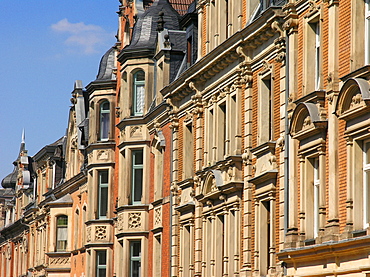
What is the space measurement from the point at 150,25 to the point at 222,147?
451 inches

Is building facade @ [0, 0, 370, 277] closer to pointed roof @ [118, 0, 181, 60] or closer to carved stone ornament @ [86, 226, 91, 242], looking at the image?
pointed roof @ [118, 0, 181, 60]

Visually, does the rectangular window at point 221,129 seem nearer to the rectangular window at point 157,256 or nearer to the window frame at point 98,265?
the rectangular window at point 157,256

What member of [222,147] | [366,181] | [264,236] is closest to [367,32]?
[366,181]

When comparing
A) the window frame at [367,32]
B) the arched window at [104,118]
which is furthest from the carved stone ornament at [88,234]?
the window frame at [367,32]

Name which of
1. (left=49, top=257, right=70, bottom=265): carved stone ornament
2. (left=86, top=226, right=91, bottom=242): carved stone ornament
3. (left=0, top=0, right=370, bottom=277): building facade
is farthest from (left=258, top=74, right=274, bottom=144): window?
(left=49, top=257, right=70, bottom=265): carved stone ornament

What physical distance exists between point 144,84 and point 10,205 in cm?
4309

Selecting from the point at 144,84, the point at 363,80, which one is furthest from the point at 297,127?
the point at 144,84

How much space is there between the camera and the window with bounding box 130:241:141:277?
4128 cm

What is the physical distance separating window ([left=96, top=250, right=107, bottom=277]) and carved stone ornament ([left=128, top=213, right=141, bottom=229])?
225 inches

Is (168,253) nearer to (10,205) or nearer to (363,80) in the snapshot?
(363,80)

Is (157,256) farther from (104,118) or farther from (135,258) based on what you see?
(104,118)

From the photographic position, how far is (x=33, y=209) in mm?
64562

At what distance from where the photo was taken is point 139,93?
42.4m

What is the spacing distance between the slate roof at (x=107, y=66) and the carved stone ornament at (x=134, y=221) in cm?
909
